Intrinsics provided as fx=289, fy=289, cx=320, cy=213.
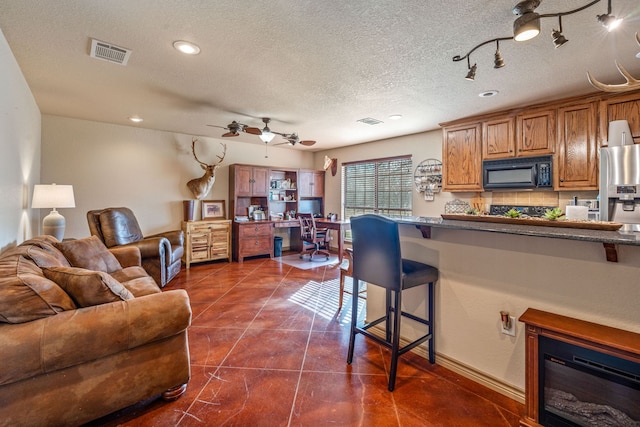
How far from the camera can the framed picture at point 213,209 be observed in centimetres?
579

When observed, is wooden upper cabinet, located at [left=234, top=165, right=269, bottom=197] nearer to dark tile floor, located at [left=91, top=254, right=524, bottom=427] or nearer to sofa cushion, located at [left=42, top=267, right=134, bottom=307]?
dark tile floor, located at [left=91, top=254, right=524, bottom=427]

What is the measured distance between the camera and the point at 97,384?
5.01 feet

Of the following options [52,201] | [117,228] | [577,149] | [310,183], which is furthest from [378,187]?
[52,201]

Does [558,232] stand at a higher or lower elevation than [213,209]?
lower

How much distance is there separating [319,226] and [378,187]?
148 centimetres

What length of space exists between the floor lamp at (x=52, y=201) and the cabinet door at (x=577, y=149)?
566 cm

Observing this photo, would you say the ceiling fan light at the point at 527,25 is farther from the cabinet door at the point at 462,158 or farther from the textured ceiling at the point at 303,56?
the cabinet door at the point at 462,158

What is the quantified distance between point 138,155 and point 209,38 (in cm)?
370

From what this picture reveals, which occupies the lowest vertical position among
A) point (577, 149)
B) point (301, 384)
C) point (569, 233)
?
point (301, 384)

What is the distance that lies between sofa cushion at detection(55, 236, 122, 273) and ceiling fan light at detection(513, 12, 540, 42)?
373cm

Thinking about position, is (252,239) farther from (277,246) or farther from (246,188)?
(246,188)

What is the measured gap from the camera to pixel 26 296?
1.43 m

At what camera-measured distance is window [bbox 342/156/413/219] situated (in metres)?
5.52

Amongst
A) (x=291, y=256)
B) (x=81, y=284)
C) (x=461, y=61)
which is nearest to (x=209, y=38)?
(x=81, y=284)
